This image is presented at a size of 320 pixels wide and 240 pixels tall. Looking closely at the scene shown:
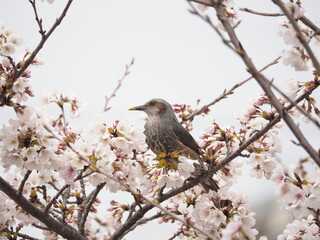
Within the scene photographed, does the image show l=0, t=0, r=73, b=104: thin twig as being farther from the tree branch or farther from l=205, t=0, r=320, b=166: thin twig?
l=205, t=0, r=320, b=166: thin twig

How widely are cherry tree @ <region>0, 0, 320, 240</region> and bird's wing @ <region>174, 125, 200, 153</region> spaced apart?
446mm

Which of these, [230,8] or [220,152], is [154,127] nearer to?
[220,152]

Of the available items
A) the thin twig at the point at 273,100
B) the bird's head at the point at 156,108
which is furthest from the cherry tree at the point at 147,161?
the bird's head at the point at 156,108

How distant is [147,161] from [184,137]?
107 cm

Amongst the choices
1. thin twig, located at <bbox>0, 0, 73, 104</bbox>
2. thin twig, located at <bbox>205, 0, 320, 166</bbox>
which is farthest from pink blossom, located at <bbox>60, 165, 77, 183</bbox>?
thin twig, located at <bbox>205, 0, 320, 166</bbox>

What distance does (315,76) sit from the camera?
2.20 metres

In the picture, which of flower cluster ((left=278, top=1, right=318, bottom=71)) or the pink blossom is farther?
the pink blossom

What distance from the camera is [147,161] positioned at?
8.80 ft

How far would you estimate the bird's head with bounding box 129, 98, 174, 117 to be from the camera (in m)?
4.01

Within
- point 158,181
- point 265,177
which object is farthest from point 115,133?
point 265,177

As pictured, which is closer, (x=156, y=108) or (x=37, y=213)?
(x=37, y=213)

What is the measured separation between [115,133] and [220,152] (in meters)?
0.99

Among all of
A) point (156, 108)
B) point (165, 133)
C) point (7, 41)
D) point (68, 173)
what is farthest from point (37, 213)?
point (156, 108)

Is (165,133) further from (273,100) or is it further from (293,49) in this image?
(273,100)
